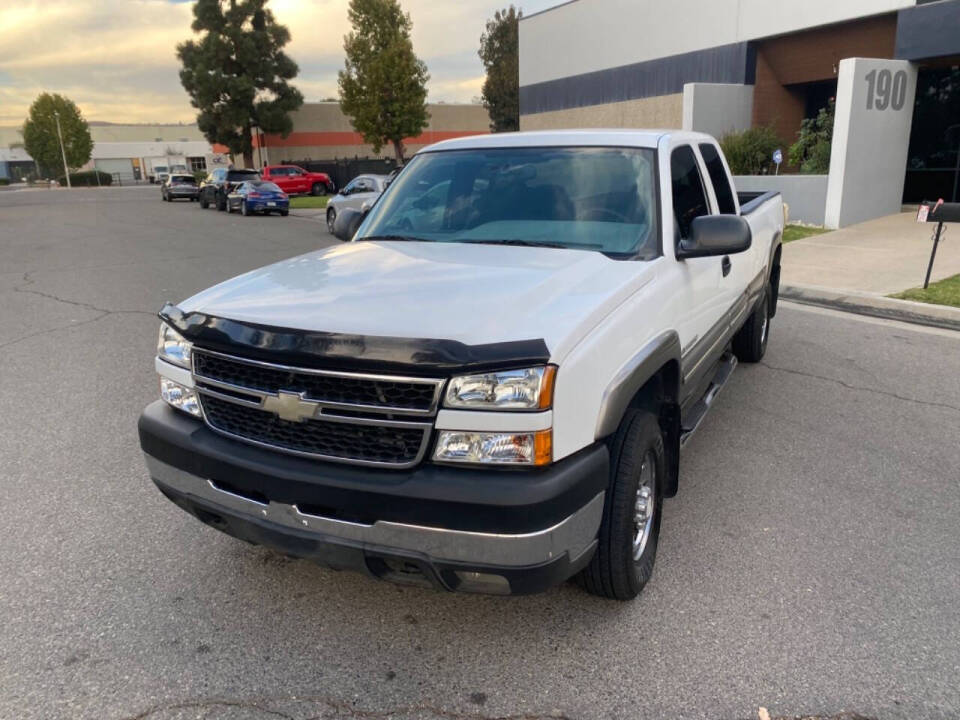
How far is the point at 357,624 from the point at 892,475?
3237 mm

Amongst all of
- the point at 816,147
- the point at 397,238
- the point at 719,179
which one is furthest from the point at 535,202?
the point at 816,147

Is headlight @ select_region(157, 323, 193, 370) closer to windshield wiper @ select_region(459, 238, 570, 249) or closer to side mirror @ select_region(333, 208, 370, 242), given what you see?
windshield wiper @ select_region(459, 238, 570, 249)

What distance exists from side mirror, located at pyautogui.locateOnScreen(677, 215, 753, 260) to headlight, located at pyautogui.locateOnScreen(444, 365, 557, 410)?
1.40 metres

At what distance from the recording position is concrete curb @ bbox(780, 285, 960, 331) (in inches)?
324

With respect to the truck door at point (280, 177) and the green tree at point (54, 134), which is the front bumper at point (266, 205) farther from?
the green tree at point (54, 134)

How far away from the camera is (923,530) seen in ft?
12.2

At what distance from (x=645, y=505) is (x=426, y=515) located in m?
1.23

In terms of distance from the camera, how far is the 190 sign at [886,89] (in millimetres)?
15258

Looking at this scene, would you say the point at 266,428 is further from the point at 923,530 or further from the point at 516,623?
the point at 923,530

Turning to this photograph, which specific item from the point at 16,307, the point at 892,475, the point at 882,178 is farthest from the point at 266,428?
the point at 882,178

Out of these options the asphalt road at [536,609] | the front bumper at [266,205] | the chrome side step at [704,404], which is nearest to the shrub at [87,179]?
the front bumper at [266,205]

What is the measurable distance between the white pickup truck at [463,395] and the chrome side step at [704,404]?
370 mm

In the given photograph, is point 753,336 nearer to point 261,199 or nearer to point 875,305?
point 875,305

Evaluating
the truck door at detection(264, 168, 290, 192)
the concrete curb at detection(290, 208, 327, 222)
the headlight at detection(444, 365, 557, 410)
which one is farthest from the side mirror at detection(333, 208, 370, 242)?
the truck door at detection(264, 168, 290, 192)
